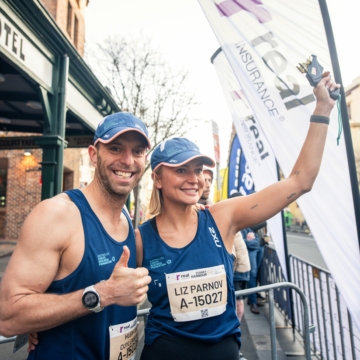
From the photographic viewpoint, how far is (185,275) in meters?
1.69

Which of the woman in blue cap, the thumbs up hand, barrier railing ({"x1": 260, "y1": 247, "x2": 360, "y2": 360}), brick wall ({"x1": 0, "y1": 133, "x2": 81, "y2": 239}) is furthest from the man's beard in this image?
brick wall ({"x1": 0, "y1": 133, "x2": 81, "y2": 239})

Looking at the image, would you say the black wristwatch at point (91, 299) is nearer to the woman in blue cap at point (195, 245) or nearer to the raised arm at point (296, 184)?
the woman in blue cap at point (195, 245)

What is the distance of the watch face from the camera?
1.26 m

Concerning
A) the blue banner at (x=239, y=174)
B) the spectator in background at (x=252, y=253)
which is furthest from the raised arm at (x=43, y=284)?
the blue banner at (x=239, y=174)

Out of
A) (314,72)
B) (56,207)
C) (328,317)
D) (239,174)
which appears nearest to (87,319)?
(56,207)

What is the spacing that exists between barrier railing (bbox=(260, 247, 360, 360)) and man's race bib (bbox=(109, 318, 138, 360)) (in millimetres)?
2446

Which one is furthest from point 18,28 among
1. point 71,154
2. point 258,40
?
point 71,154

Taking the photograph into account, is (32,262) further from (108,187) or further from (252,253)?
(252,253)

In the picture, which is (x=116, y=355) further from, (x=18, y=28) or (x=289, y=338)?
(x=18, y=28)

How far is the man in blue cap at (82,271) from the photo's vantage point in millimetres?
1250

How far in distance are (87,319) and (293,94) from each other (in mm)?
2488

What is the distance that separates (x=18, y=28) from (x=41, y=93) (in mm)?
955

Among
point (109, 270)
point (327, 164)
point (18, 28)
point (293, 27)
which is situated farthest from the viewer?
point (18, 28)

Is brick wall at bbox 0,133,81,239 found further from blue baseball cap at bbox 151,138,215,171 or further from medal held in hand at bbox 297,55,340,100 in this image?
medal held in hand at bbox 297,55,340,100
